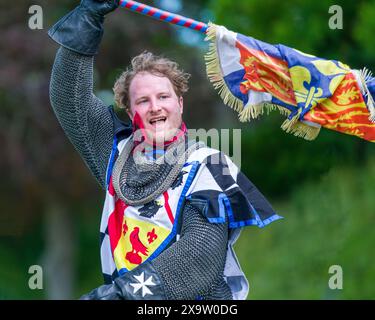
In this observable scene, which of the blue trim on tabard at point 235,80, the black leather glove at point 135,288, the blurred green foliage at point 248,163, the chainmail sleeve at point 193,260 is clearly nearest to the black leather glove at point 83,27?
the blue trim on tabard at point 235,80

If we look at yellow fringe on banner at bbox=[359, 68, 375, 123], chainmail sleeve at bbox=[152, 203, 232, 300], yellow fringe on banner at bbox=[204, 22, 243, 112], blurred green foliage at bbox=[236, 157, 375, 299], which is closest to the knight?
chainmail sleeve at bbox=[152, 203, 232, 300]

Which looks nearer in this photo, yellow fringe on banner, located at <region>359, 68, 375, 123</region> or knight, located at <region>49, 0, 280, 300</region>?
knight, located at <region>49, 0, 280, 300</region>

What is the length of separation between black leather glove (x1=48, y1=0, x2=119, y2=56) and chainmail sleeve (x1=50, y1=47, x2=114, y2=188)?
1.6 inches

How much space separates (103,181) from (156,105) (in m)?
0.43

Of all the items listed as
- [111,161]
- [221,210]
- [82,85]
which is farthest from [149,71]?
[221,210]

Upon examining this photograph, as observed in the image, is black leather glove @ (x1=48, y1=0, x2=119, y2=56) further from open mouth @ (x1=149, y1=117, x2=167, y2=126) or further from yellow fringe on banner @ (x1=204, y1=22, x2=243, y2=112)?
yellow fringe on banner @ (x1=204, y1=22, x2=243, y2=112)

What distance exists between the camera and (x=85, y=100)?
3.50m

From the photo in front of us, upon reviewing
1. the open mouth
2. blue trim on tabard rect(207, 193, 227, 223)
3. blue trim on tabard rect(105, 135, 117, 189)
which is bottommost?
blue trim on tabard rect(207, 193, 227, 223)

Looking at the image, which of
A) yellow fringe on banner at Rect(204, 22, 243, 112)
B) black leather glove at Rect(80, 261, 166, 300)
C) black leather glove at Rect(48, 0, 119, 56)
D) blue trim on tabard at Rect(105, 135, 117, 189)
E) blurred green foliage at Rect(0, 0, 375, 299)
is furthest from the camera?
blurred green foliage at Rect(0, 0, 375, 299)

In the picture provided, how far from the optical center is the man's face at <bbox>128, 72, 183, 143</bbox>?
342 cm

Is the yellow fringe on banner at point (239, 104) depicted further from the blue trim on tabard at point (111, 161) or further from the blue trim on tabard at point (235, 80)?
the blue trim on tabard at point (111, 161)

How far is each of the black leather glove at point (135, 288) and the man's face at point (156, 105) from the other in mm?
584

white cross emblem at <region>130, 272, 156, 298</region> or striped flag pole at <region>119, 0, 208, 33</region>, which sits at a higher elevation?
striped flag pole at <region>119, 0, 208, 33</region>

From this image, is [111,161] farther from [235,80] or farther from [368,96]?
[368,96]
